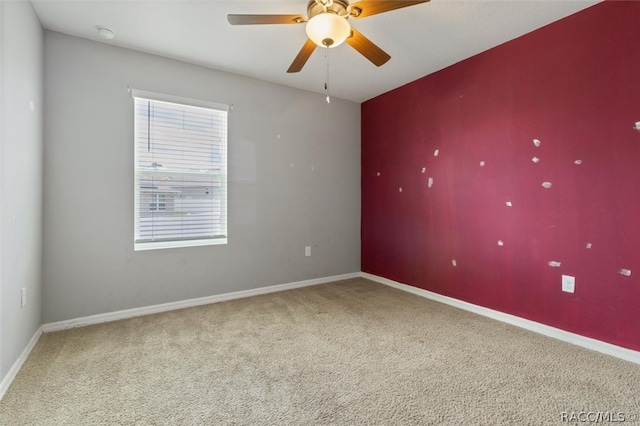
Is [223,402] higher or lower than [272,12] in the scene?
lower

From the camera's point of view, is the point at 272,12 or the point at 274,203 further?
the point at 274,203

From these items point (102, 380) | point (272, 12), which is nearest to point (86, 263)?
point (102, 380)

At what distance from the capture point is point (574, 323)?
2.26m

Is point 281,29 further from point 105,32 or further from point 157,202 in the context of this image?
point 157,202

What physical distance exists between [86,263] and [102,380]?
121 centimetres

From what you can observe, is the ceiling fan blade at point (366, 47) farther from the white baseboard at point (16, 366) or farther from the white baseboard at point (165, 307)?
the white baseboard at point (16, 366)

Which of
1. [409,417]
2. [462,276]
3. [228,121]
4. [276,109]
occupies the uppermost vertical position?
[276,109]

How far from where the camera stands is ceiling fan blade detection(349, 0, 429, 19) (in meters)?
1.65

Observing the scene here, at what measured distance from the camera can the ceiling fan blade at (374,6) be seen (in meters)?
1.65

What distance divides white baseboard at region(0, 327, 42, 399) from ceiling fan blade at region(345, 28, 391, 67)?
9.23ft

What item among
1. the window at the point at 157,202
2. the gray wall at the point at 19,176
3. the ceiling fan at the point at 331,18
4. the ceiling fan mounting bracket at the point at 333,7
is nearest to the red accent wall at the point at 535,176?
the ceiling fan at the point at 331,18

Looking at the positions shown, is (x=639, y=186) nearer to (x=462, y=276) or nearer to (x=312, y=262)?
(x=462, y=276)

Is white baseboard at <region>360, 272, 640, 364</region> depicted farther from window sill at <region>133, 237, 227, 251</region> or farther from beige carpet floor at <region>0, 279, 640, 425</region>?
window sill at <region>133, 237, 227, 251</region>

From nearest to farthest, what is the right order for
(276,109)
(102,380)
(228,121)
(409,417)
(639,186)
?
(409,417) < (102,380) < (639,186) < (228,121) < (276,109)
